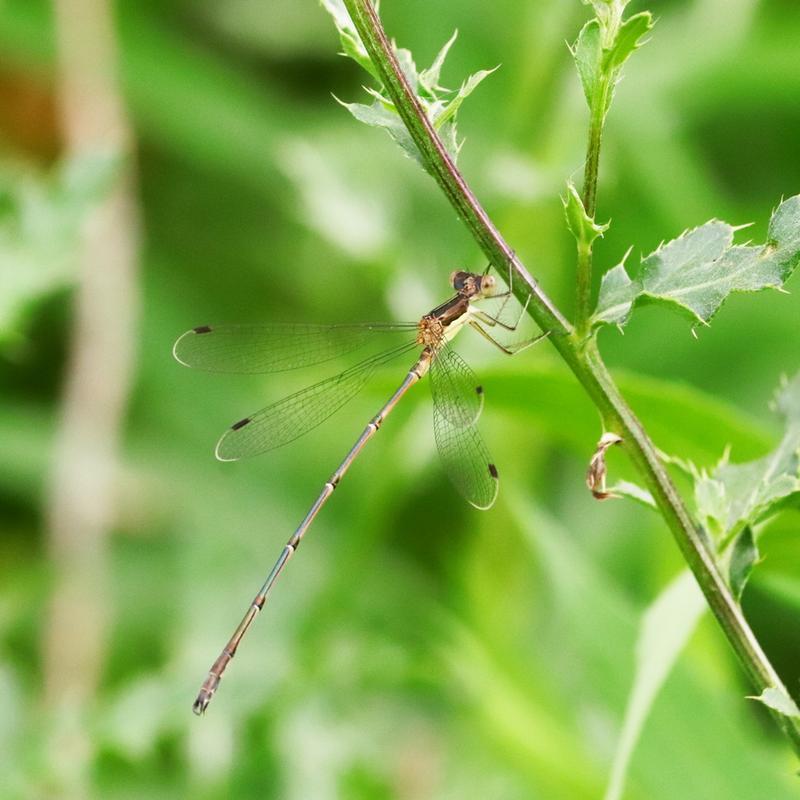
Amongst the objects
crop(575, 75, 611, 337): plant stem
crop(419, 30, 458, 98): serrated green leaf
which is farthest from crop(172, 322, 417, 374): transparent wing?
crop(575, 75, 611, 337): plant stem

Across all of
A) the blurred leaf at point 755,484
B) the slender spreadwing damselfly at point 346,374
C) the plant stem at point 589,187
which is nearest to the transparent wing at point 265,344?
the slender spreadwing damselfly at point 346,374

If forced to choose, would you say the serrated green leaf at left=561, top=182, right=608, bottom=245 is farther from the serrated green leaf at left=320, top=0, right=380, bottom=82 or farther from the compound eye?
the compound eye

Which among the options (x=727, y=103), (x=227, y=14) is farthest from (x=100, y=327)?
(x=727, y=103)

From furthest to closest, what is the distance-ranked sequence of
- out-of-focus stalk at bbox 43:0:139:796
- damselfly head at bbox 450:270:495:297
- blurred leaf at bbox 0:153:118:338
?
out-of-focus stalk at bbox 43:0:139:796 < damselfly head at bbox 450:270:495:297 < blurred leaf at bbox 0:153:118:338

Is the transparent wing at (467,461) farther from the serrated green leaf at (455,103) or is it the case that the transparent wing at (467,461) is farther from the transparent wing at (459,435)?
the serrated green leaf at (455,103)

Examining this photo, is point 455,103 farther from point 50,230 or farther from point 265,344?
point 265,344

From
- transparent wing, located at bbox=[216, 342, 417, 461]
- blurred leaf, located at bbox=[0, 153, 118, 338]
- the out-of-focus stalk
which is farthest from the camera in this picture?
the out-of-focus stalk
